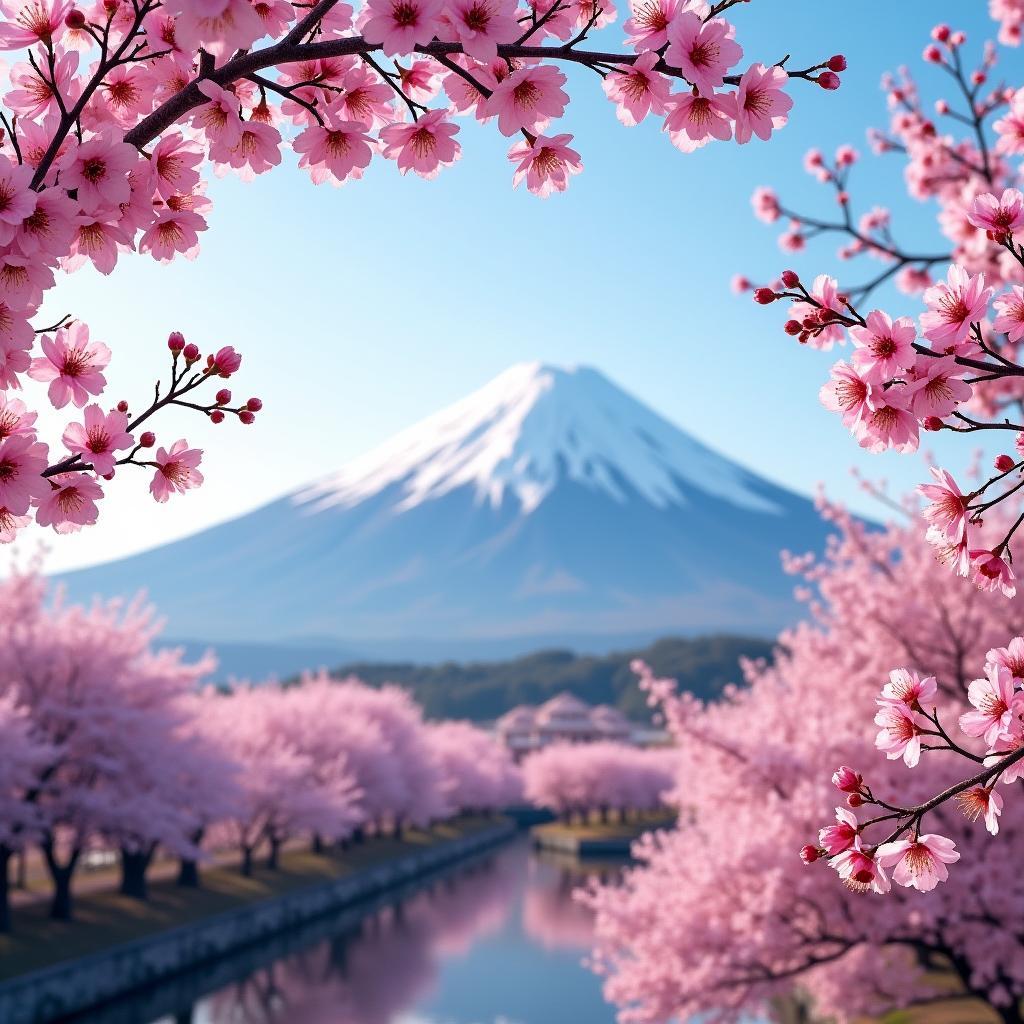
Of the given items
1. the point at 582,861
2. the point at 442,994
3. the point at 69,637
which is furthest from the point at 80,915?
the point at 582,861

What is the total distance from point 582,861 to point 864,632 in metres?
48.7

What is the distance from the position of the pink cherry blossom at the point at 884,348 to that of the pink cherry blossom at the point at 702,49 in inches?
29.0

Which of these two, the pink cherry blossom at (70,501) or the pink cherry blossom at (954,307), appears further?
the pink cherry blossom at (70,501)

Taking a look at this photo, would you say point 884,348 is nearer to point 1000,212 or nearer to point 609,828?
point 1000,212

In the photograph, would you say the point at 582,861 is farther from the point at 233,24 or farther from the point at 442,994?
the point at 233,24

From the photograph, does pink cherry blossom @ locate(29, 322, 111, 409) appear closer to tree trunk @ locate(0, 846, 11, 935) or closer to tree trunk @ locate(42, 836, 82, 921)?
tree trunk @ locate(0, 846, 11, 935)

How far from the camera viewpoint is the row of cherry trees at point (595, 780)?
7544cm

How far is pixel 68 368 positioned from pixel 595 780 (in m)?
75.1

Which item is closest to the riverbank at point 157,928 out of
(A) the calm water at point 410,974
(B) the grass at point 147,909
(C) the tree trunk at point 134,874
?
(B) the grass at point 147,909

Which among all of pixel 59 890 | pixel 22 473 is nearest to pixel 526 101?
pixel 22 473

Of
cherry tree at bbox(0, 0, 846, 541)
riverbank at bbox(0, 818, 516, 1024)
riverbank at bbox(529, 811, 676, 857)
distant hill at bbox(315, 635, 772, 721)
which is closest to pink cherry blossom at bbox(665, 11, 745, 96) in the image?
cherry tree at bbox(0, 0, 846, 541)

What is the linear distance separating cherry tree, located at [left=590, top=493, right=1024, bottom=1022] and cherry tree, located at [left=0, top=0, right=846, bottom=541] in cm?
916

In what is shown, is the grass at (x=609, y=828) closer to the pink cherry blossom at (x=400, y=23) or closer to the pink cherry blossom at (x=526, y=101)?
the pink cherry blossom at (x=526, y=101)

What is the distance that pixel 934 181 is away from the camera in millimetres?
10070
